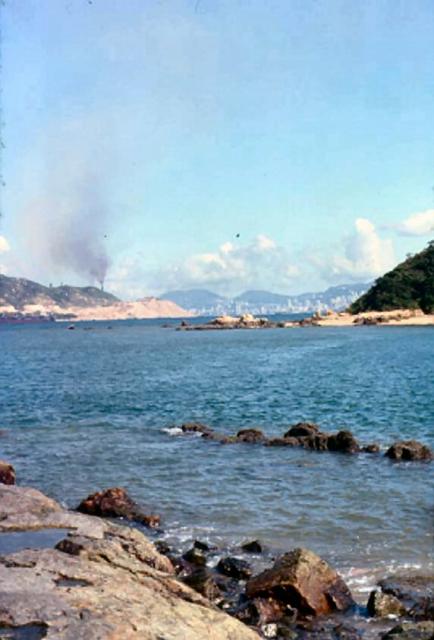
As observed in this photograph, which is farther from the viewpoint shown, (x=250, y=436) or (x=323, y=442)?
(x=250, y=436)

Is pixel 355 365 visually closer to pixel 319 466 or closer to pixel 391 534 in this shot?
pixel 319 466

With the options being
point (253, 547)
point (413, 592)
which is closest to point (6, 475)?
point (253, 547)

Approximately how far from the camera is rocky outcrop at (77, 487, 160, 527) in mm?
19484

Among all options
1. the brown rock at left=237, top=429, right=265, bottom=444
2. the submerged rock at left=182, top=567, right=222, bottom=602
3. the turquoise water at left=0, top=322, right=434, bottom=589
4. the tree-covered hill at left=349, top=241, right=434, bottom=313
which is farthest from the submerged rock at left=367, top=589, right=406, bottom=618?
the tree-covered hill at left=349, top=241, right=434, bottom=313

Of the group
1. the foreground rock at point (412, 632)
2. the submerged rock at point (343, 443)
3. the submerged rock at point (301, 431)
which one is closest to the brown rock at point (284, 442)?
the submerged rock at point (301, 431)

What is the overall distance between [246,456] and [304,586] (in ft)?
49.2

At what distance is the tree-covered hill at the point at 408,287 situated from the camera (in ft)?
564

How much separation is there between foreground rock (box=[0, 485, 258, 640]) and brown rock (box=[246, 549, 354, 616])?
2.16 m

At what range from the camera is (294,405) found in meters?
45.0

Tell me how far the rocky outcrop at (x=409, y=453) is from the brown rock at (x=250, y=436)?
22.3ft

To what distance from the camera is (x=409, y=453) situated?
27078 mm

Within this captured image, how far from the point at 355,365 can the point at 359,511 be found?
179ft

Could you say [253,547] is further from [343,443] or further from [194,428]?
[194,428]

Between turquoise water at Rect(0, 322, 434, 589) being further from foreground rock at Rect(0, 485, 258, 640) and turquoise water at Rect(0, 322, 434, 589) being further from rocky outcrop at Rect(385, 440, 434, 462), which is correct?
foreground rock at Rect(0, 485, 258, 640)
